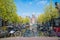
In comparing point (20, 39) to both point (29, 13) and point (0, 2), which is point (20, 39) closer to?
point (29, 13)

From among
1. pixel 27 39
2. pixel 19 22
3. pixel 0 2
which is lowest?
pixel 27 39

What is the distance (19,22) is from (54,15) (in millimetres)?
492

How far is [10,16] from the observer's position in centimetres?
276

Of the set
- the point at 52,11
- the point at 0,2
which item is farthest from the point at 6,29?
the point at 52,11

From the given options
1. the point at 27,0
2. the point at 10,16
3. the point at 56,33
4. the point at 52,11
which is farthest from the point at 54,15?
the point at 10,16

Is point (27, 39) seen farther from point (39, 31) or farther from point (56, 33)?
point (56, 33)

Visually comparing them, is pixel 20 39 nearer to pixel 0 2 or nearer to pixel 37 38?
pixel 37 38

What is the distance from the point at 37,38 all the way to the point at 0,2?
712 millimetres

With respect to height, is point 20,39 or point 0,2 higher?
point 0,2

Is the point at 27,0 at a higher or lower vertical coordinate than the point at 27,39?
higher

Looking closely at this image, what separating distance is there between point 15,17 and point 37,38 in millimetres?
419

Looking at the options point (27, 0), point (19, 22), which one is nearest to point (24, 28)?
point (19, 22)

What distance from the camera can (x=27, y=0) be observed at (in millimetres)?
2750

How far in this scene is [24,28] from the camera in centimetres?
276
